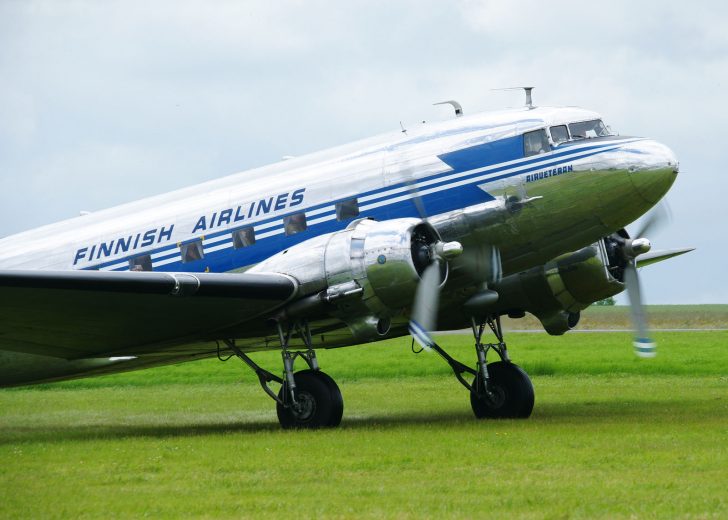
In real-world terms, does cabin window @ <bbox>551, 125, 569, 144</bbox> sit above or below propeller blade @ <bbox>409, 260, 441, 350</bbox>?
above

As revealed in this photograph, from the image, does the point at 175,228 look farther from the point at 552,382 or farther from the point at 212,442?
the point at 552,382

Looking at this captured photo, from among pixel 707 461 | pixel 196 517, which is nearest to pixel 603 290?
pixel 707 461

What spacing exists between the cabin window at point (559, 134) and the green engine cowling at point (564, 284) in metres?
2.51

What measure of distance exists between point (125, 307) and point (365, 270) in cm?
322

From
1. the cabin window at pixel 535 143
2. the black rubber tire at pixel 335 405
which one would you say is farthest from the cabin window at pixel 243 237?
the cabin window at pixel 535 143

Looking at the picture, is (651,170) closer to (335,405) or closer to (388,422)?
(335,405)

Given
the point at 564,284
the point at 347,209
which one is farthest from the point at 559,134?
the point at 347,209

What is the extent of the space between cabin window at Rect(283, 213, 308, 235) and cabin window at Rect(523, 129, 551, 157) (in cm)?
328

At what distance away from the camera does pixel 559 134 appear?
1609cm

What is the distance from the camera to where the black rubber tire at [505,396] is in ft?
59.0

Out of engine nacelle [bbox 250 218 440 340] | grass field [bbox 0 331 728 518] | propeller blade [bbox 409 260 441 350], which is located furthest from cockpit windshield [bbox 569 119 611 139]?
grass field [bbox 0 331 728 518]

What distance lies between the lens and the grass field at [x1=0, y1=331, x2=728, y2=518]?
9781 millimetres

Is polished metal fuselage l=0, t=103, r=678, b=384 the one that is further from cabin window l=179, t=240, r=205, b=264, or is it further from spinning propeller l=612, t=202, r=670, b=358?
spinning propeller l=612, t=202, r=670, b=358

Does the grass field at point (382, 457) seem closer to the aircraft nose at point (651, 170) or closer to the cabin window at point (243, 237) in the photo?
the cabin window at point (243, 237)
